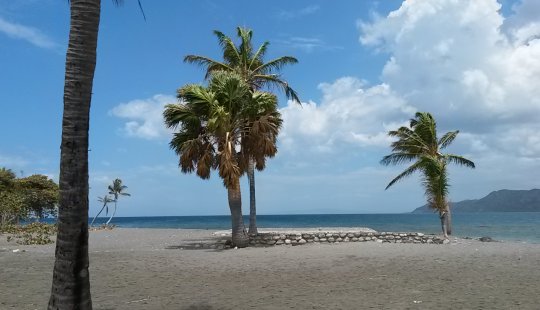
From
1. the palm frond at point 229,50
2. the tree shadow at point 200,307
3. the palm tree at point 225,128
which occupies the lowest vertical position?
the tree shadow at point 200,307

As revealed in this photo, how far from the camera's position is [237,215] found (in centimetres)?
2142

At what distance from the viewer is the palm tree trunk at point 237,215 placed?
21344 millimetres

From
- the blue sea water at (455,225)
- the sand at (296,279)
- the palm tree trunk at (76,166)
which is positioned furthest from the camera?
the blue sea water at (455,225)

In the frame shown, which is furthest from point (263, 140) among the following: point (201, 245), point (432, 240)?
point (432, 240)

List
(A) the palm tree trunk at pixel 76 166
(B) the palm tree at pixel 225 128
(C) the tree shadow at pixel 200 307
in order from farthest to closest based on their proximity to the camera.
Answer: (B) the palm tree at pixel 225 128 → (C) the tree shadow at pixel 200 307 → (A) the palm tree trunk at pixel 76 166

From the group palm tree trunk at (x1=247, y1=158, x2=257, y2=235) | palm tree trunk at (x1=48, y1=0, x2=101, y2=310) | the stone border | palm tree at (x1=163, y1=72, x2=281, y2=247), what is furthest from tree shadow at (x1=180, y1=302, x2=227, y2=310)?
palm tree trunk at (x1=247, y1=158, x2=257, y2=235)

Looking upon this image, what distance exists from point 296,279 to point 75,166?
26.2 feet

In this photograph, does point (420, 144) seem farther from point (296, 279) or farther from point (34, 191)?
point (34, 191)

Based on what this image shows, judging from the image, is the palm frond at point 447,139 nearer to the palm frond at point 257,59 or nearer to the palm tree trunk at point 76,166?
the palm frond at point 257,59

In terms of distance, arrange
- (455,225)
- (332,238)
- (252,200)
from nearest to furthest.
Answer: (332,238) → (252,200) → (455,225)

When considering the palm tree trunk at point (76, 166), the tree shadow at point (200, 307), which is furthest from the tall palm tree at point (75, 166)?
the tree shadow at point (200, 307)

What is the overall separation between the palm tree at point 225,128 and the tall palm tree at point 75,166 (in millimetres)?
14108

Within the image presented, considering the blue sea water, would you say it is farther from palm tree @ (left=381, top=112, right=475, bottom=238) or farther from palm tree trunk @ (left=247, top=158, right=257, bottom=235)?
palm tree trunk @ (left=247, top=158, right=257, bottom=235)

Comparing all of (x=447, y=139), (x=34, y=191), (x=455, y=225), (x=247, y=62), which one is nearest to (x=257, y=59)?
(x=247, y=62)
